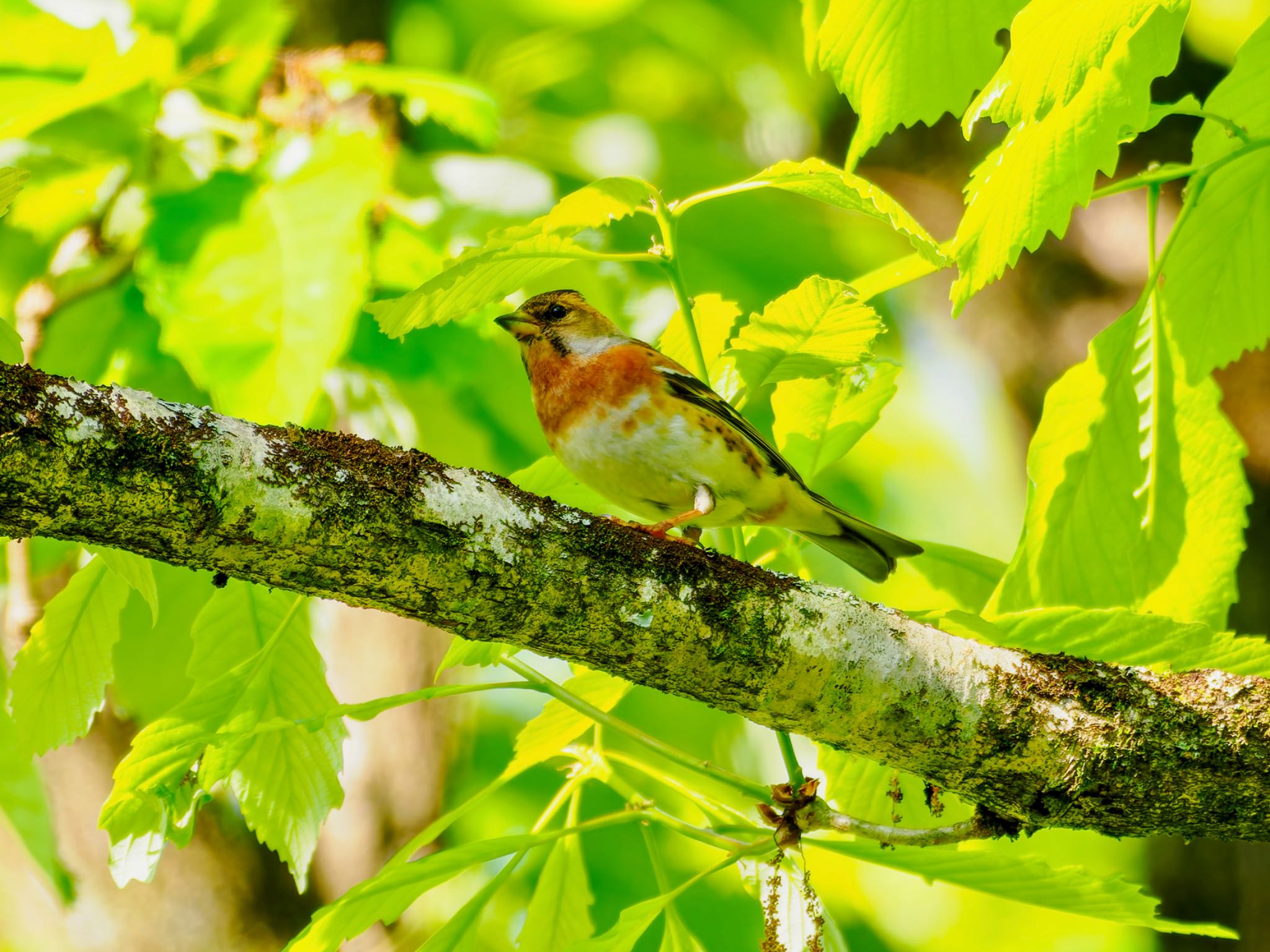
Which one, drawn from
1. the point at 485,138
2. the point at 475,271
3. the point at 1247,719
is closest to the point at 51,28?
the point at 485,138

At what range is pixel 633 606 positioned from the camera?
1.98 metres

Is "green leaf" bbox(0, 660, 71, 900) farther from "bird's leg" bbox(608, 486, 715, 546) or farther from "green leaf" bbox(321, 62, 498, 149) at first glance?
"green leaf" bbox(321, 62, 498, 149)

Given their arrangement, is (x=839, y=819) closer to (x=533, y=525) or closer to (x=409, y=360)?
(x=533, y=525)

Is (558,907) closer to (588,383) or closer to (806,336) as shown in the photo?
(806,336)

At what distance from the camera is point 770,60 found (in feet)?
21.0

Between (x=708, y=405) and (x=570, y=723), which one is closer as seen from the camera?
(x=570, y=723)

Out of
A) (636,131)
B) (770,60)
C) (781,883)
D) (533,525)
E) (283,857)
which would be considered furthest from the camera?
(770,60)

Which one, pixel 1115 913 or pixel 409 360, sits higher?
pixel 409 360

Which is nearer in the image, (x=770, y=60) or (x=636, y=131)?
(x=636, y=131)

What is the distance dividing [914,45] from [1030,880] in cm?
150

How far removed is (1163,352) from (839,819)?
124cm

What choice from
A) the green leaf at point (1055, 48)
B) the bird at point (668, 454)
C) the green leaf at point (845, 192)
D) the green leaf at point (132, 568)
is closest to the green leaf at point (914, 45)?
the green leaf at point (845, 192)

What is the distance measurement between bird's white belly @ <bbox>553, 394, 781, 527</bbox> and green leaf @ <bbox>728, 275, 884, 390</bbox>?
2.95 feet

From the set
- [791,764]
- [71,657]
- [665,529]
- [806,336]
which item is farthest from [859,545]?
[71,657]
